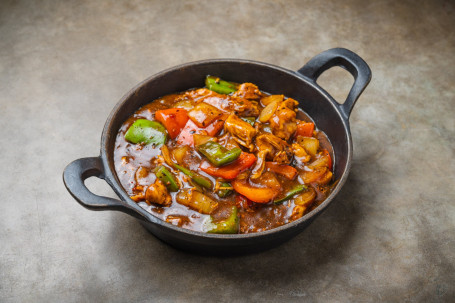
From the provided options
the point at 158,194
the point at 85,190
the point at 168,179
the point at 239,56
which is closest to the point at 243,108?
the point at 168,179

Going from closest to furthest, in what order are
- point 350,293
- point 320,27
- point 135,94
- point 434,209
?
point 350,293
point 135,94
point 434,209
point 320,27

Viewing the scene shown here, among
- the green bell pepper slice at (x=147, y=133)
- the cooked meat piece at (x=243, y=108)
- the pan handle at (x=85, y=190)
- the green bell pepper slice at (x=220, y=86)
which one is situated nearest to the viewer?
the pan handle at (x=85, y=190)

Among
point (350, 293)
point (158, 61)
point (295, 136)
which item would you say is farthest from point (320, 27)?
point (350, 293)

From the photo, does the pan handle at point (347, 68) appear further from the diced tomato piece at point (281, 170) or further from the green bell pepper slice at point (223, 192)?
the green bell pepper slice at point (223, 192)

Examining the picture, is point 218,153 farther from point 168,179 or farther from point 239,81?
point 239,81

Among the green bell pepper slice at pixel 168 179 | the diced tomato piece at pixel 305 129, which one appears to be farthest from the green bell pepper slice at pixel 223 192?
the diced tomato piece at pixel 305 129

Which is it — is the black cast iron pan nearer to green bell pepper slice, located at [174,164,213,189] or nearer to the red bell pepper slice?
the red bell pepper slice

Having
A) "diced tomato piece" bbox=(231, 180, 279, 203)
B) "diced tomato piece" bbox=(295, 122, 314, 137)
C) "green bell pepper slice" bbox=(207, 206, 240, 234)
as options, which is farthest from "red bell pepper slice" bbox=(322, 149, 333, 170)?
"green bell pepper slice" bbox=(207, 206, 240, 234)

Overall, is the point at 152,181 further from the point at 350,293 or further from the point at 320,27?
the point at 320,27
